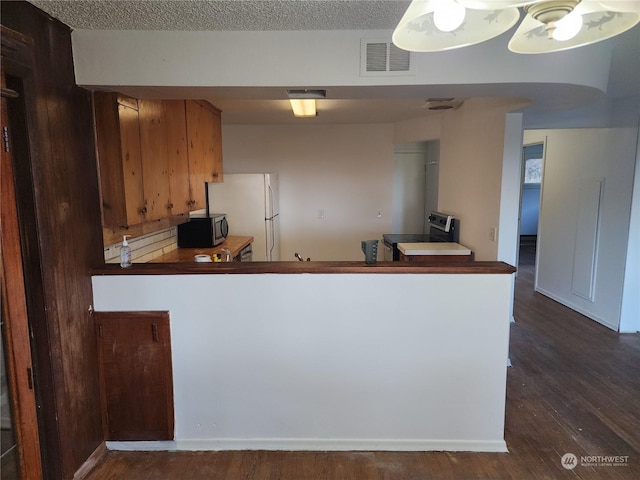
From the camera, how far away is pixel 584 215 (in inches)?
169

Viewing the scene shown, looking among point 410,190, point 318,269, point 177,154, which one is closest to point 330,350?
point 318,269

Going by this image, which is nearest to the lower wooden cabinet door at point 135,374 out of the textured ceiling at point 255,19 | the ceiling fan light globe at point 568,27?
the textured ceiling at point 255,19

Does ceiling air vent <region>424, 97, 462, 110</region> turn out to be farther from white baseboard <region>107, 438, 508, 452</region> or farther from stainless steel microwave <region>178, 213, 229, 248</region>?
white baseboard <region>107, 438, 508, 452</region>

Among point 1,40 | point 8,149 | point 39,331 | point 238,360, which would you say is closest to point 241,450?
point 238,360

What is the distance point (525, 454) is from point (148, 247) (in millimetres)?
2983

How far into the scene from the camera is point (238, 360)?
87.7 inches

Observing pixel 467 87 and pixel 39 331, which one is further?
pixel 467 87

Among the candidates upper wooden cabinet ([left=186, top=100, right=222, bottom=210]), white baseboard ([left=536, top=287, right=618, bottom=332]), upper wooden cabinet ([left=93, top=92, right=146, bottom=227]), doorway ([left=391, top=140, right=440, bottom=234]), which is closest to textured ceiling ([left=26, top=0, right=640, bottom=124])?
upper wooden cabinet ([left=93, top=92, right=146, bottom=227])

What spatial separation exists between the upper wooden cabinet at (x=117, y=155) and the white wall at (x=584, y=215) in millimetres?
4264

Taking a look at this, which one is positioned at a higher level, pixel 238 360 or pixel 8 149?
pixel 8 149

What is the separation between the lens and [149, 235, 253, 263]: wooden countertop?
333cm

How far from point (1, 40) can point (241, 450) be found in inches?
89.2

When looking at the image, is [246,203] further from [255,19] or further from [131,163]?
[255,19]

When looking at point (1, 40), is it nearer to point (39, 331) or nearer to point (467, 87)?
point (39, 331)
